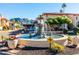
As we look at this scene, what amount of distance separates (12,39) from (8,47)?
134 millimetres

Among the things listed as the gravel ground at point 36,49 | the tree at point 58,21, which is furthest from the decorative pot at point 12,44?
the tree at point 58,21

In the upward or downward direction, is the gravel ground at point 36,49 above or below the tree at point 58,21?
below

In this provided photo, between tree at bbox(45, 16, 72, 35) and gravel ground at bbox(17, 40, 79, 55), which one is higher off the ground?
tree at bbox(45, 16, 72, 35)

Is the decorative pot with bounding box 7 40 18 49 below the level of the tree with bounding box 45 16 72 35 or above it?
below

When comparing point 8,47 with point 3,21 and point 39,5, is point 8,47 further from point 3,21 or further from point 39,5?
point 39,5

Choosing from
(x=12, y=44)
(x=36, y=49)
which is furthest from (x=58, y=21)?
(x=12, y=44)

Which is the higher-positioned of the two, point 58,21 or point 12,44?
point 58,21

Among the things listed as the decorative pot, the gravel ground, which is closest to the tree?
the gravel ground

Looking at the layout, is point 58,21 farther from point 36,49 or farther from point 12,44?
point 12,44

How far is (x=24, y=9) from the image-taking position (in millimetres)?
5195

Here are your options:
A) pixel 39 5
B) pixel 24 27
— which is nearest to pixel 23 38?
pixel 24 27

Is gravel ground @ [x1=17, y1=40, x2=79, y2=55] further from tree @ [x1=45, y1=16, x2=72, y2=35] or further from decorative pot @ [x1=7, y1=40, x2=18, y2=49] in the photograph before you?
tree @ [x1=45, y1=16, x2=72, y2=35]

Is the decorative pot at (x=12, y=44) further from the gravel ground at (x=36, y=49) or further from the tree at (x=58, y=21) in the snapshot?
the tree at (x=58, y=21)

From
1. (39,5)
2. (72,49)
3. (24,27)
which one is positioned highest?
(39,5)
